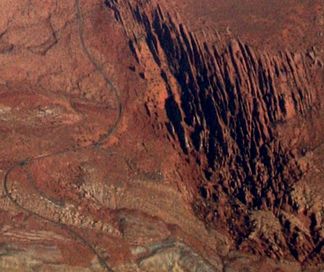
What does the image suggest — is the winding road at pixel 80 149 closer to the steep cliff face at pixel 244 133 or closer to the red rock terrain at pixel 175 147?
the red rock terrain at pixel 175 147

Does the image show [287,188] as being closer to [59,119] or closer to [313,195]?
[313,195]

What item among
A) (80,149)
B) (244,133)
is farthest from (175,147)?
(80,149)

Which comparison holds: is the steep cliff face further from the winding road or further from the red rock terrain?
the winding road

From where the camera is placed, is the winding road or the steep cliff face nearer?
the winding road

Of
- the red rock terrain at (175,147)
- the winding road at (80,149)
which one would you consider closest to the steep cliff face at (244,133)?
the red rock terrain at (175,147)

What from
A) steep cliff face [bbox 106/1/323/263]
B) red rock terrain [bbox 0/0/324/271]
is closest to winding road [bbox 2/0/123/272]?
red rock terrain [bbox 0/0/324/271]
